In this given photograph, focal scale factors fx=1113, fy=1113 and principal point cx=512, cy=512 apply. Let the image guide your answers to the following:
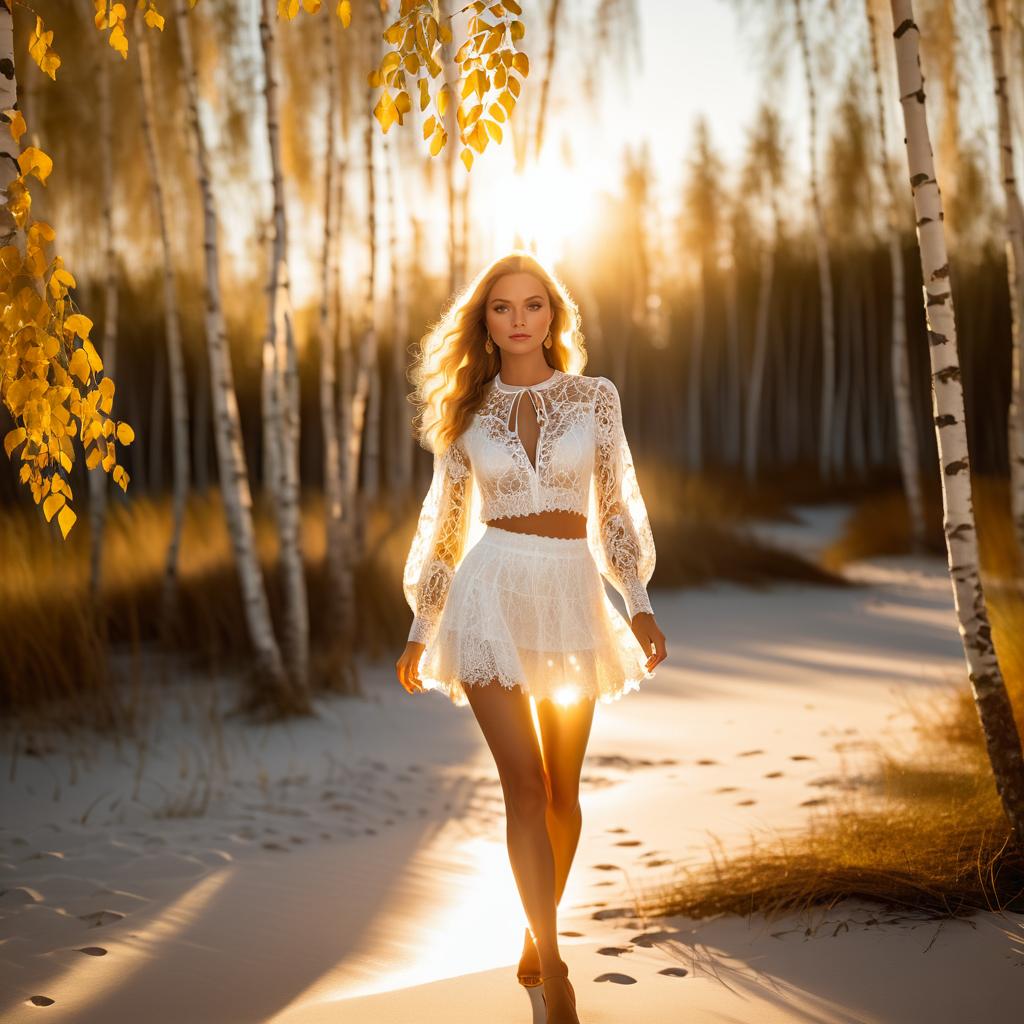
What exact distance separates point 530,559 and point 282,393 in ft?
15.2

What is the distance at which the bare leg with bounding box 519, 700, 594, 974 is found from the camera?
3.15 m

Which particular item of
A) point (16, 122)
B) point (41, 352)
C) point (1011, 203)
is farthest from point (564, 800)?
point (1011, 203)

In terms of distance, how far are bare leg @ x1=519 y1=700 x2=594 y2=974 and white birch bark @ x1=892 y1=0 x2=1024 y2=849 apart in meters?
1.39

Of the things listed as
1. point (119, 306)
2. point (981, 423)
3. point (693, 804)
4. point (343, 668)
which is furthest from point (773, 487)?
point (693, 804)

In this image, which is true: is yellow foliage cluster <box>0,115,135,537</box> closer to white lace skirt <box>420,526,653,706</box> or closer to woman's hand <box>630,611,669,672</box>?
white lace skirt <box>420,526,653,706</box>

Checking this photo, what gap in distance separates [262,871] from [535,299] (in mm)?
2694

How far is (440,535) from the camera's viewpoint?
346 centimetres

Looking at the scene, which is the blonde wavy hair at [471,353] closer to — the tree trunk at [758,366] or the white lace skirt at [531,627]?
the white lace skirt at [531,627]

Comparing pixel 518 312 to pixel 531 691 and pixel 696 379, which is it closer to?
pixel 531 691

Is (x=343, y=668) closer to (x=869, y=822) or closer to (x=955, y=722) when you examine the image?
(x=955, y=722)

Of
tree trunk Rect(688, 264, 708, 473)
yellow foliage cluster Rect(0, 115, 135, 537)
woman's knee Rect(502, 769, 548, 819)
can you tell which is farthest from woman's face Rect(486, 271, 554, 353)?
tree trunk Rect(688, 264, 708, 473)

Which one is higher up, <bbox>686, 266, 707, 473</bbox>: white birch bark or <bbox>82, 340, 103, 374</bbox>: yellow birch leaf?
<bbox>686, 266, 707, 473</bbox>: white birch bark

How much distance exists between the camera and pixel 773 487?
21.8 metres

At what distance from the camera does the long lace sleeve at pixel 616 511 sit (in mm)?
3334
